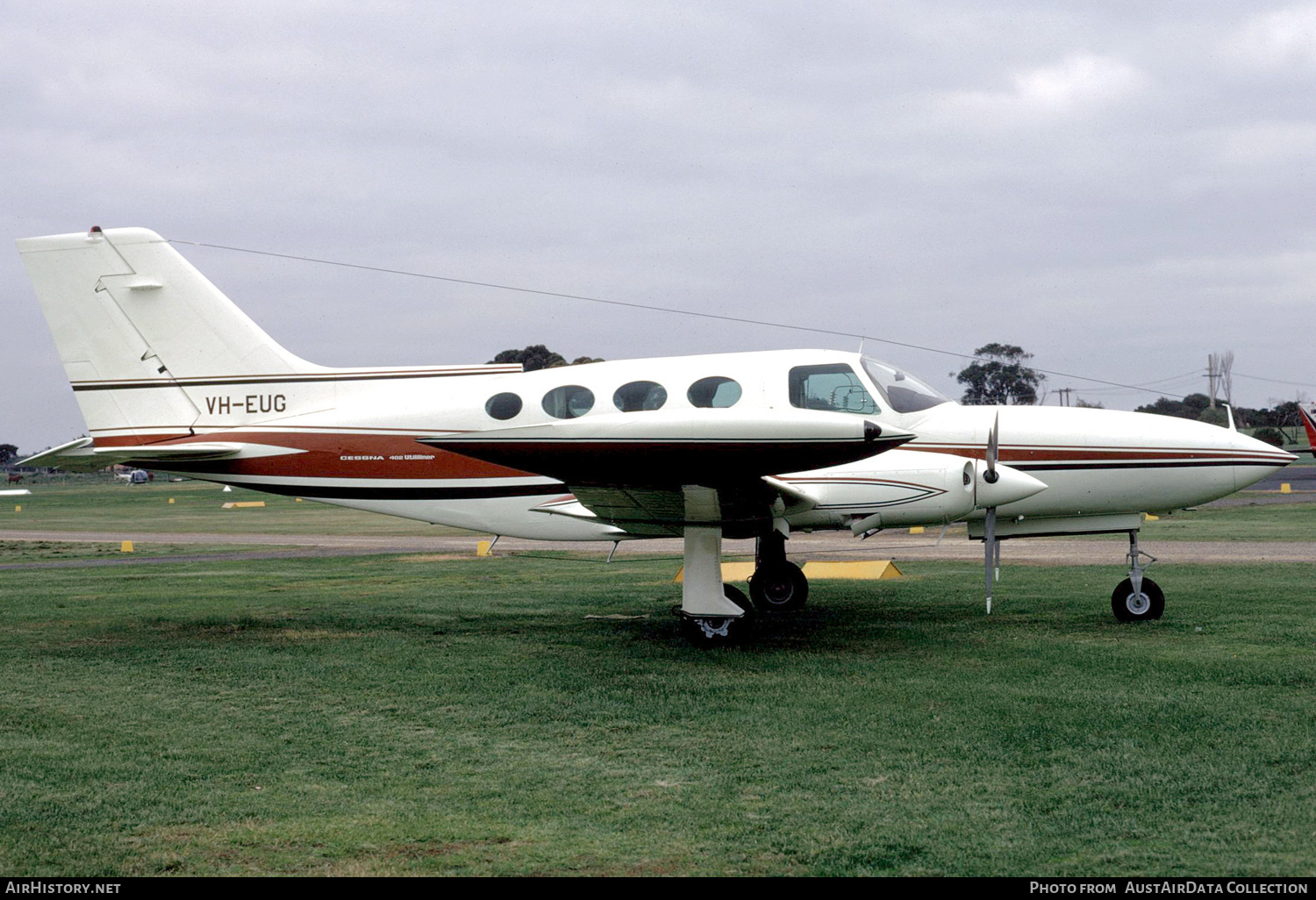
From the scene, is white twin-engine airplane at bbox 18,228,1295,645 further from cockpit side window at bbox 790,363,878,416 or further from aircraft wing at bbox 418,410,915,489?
aircraft wing at bbox 418,410,915,489

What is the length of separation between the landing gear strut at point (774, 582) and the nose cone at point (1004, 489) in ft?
8.71

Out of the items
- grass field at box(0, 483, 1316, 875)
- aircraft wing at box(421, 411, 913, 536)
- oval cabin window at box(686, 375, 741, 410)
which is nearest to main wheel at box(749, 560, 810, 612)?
grass field at box(0, 483, 1316, 875)

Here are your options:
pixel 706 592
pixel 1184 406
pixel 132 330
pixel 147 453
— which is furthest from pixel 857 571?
pixel 1184 406

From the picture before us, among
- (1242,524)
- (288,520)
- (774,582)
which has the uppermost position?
(774,582)

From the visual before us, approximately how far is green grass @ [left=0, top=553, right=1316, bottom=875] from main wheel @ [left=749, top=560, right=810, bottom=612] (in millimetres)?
675

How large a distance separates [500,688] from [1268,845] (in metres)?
5.11

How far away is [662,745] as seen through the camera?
632 cm

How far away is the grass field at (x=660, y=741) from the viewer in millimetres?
4531

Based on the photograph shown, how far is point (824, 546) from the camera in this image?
2216 cm

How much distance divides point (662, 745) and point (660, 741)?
0.08 metres

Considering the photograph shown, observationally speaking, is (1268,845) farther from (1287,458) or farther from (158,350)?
(158,350)

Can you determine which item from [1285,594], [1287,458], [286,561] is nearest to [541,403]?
[1287,458]

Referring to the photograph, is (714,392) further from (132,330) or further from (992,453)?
(132,330)

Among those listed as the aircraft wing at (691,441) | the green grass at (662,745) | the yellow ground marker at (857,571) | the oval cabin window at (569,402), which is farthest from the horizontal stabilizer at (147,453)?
the yellow ground marker at (857,571)
